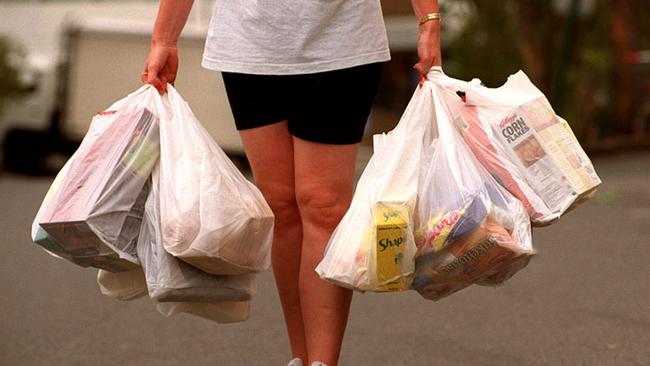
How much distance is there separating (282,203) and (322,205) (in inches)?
6.6

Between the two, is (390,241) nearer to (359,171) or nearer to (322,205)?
(322,205)

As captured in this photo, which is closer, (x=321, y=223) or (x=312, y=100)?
(x=312, y=100)

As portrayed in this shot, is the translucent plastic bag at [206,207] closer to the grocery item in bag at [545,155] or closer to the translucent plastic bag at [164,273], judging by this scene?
the translucent plastic bag at [164,273]

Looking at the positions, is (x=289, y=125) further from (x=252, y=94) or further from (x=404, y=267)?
(x=404, y=267)

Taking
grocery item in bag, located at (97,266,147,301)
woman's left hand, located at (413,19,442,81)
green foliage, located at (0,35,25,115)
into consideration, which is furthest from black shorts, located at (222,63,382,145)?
green foliage, located at (0,35,25,115)

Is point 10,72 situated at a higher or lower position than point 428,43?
lower

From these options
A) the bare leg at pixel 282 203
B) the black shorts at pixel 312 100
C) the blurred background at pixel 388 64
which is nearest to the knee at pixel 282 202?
the bare leg at pixel 282 203

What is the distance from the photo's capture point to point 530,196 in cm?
418

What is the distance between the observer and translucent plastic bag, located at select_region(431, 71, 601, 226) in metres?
4.21

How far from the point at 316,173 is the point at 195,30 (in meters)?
12.7

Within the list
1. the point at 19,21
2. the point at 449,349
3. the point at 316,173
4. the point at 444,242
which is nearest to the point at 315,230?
the point at 316,173

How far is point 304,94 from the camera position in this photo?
4.19 metres

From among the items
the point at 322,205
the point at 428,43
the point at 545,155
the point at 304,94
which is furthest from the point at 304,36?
the point at 545,155

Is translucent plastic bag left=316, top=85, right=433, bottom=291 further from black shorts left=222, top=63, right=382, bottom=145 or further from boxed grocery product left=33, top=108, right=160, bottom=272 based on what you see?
boxed grocery product left=33, top=108, right=160, bottom=272
